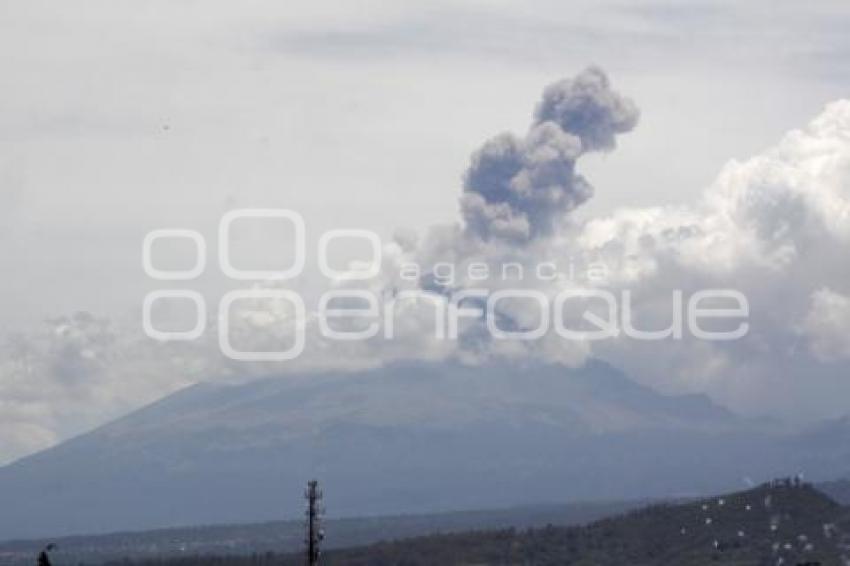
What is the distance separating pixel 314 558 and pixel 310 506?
165 inches

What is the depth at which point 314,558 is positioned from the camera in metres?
131

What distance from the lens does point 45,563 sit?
132 metres

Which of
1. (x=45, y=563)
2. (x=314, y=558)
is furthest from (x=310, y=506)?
(x=45, y=563)

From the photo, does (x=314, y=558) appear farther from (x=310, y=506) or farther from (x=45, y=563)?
(x=45, y=563)

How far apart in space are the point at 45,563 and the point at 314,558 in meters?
17.9

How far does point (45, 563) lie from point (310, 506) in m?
17.9

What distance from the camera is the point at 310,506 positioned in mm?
133750
